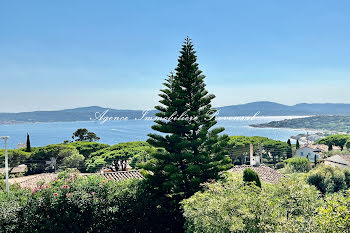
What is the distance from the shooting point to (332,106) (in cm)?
15712

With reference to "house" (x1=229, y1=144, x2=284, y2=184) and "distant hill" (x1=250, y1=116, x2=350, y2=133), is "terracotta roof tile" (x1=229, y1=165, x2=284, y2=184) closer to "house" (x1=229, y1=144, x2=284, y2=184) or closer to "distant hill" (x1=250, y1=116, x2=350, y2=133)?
"house" (x1=229, y1=144, x2=284, y2=184)

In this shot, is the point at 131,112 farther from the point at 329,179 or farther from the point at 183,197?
the point at 183,197

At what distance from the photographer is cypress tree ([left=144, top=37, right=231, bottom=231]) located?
1109cm

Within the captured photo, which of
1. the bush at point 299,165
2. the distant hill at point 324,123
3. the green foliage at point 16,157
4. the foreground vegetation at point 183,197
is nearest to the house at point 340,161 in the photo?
the bush at point 299,165

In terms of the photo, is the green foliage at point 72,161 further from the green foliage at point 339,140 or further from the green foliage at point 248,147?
the green foliage at point 339,140

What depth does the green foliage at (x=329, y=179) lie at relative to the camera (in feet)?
58.1

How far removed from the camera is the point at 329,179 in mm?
17750

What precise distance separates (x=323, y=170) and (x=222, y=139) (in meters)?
10.1

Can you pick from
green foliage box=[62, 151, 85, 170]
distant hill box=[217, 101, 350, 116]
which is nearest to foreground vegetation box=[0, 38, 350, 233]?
green foliage box=[62, 151, 85, 170]

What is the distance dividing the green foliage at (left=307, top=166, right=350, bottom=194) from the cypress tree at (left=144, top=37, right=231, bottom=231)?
377 inches

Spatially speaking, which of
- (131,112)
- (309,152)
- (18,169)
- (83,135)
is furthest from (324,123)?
(18,169)

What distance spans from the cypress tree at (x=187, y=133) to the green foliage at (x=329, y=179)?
31.4 feet

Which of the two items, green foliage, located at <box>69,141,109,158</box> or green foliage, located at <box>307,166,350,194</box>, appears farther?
green foliage, located at <box>69,141,109,158</box>

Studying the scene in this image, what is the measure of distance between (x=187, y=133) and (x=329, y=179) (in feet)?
37.4
